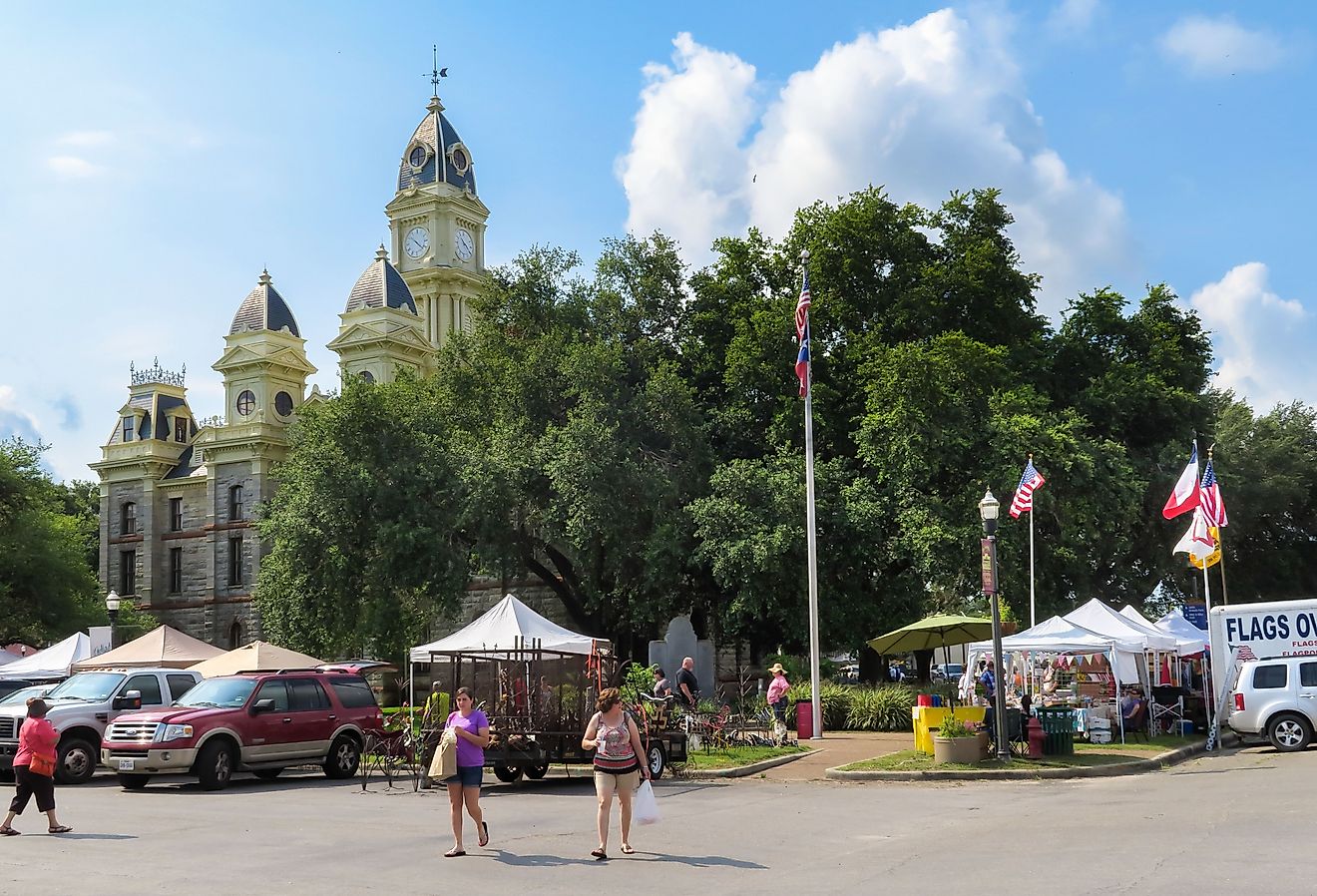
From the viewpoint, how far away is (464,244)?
6981 cm

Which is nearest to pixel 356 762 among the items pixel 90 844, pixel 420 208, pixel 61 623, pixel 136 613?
pixel 90 844

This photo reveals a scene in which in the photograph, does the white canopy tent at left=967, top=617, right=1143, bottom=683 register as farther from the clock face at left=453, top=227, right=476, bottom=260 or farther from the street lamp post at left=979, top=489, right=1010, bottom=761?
the clock face at left=453, top=227, right=476, bottom=260

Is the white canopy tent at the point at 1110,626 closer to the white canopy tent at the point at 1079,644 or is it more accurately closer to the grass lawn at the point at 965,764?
the white canopy tent at the point at 1079,644

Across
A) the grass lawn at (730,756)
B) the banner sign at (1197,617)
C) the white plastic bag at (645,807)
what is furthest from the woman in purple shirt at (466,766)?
the banner sign at (1197,617)

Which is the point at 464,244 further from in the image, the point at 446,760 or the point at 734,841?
the point at 446,760

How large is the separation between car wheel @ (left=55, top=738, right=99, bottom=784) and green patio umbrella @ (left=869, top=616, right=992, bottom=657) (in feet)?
57.0

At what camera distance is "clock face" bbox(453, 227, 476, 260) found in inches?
2729

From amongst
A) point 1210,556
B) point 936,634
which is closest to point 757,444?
point 936,634

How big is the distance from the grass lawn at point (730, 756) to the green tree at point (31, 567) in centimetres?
3408

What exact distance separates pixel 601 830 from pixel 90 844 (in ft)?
18.6

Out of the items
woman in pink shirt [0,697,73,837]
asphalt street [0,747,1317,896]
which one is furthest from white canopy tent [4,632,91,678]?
woman in pink shirt [0,697,73,837]

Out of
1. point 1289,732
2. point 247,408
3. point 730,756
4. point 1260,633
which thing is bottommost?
point 730,756

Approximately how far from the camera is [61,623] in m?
49.6

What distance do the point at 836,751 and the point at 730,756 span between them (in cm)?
261
